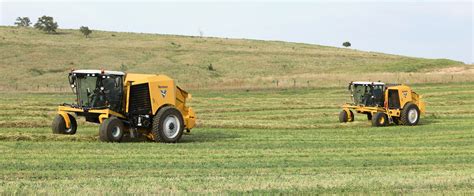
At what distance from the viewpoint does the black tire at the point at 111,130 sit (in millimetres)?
21219

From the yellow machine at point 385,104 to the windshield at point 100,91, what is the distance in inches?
528

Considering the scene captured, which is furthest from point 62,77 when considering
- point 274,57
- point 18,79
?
point 274,57

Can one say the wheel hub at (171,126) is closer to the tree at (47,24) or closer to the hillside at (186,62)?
the hillside at (186,62)

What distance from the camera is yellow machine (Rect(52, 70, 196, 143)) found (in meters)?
22.3

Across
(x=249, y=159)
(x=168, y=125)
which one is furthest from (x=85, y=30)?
(x=249, y=159)

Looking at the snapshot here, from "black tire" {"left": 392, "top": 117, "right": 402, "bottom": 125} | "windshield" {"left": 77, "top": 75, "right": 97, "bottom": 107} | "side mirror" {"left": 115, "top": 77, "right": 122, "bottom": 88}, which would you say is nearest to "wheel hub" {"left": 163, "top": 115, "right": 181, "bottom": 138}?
"side mirror" {"left": 115, "top": 77, "right": 122, "bottom": 88}

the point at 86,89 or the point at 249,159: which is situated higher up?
the point at 86,89

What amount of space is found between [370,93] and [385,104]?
35.9 inches

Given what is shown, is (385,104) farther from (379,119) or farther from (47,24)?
(47,24)

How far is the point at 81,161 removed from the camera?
55.5 feet

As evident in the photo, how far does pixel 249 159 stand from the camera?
18359 mm

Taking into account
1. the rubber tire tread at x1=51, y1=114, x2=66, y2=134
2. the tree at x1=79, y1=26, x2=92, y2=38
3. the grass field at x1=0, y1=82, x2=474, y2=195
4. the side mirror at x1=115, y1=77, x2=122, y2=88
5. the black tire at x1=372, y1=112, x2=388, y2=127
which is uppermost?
the tree at x1=79, y1=26, x2=92, y2=38

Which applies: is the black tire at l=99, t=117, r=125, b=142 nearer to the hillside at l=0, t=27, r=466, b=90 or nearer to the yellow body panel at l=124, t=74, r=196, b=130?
the yellow body panel at l=124, t=74, r=196, b=130

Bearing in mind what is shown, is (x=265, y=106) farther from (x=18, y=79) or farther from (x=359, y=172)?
(x=18, y=79)
